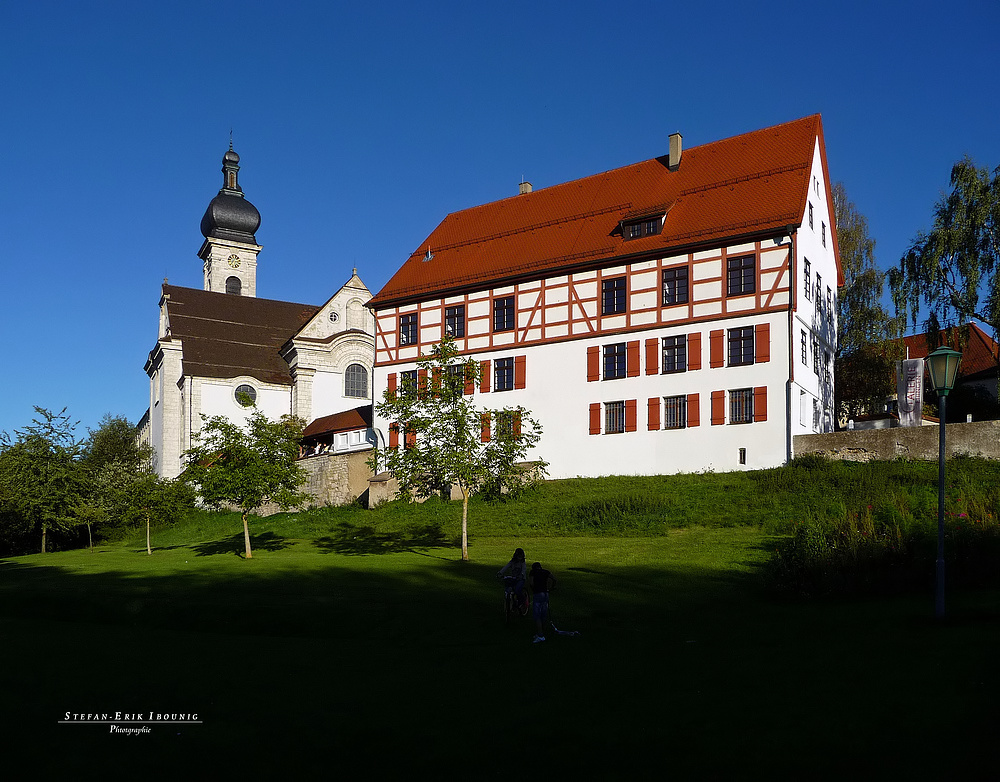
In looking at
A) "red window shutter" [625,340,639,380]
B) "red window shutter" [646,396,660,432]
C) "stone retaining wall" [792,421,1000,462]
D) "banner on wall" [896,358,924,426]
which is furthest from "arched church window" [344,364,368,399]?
"banner on wall" [896,358,924,426]

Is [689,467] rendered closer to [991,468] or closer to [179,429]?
[991,468]

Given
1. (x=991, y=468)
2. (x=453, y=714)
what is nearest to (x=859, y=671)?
(x=453, y=714)

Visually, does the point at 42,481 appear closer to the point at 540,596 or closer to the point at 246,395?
the point at 246,395

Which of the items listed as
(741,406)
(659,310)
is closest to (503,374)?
(659,310)

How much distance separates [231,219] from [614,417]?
209ft

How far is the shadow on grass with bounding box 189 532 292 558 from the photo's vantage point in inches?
1342

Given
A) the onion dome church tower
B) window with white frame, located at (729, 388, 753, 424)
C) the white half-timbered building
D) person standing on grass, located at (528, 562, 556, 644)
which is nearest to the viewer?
person standing on grass, located at (528, 562, 556, 644)

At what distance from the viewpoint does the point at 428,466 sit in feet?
92.4

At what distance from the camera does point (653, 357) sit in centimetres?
3884

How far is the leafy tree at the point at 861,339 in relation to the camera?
148 feet

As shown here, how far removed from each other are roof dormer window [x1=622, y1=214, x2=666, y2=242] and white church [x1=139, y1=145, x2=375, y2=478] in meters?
21.3

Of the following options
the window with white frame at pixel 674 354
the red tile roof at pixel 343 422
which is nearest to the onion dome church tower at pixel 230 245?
the red tile roof at pixel 343 422

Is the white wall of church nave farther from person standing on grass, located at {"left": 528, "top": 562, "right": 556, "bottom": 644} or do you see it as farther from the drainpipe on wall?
person standing on grass, located at {"left": 528, "top": 562, "right": 556, "bottom": 644}

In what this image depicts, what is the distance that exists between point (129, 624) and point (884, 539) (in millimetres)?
15322
